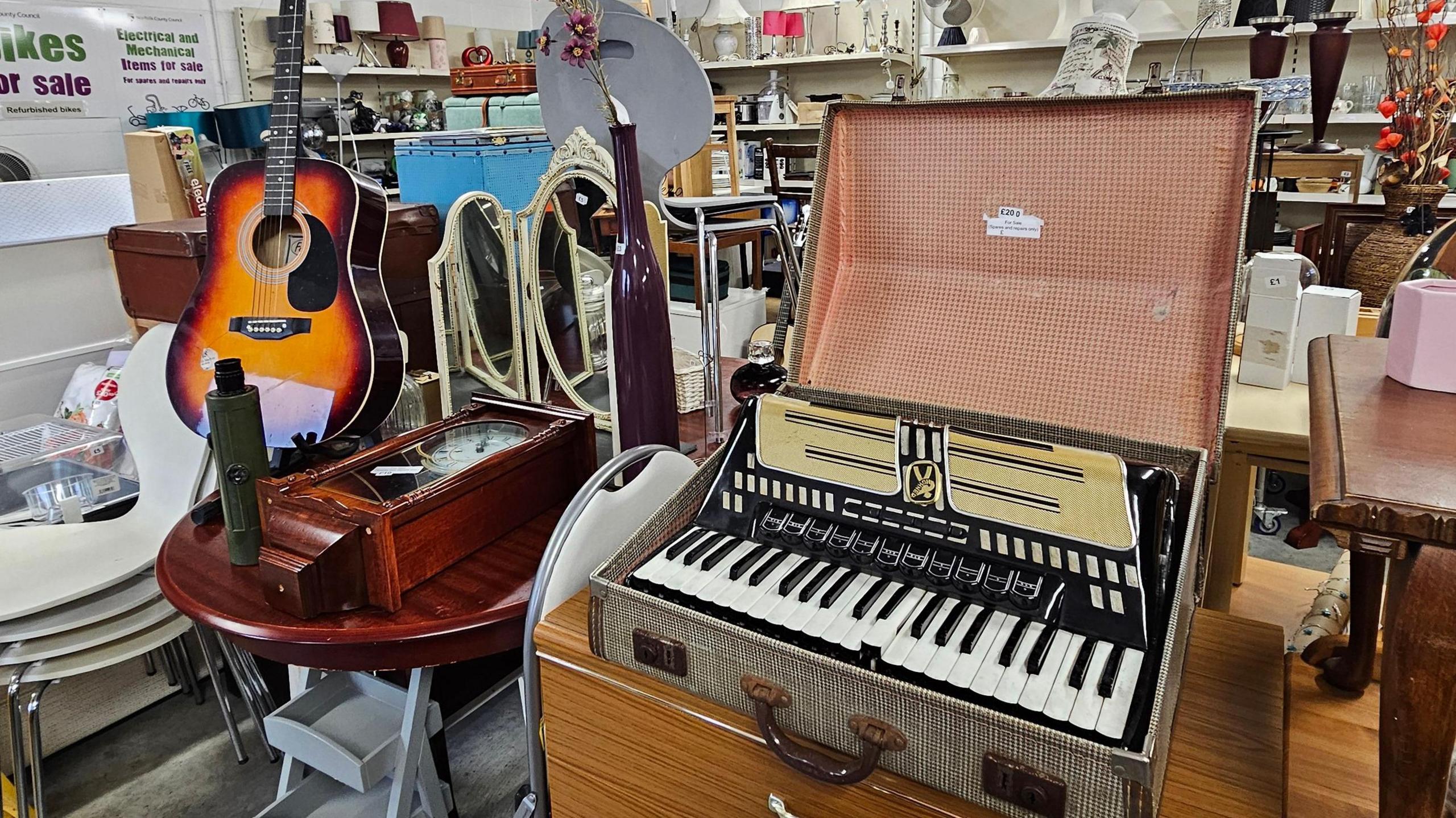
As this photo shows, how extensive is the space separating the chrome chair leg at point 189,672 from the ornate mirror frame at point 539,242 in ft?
3.78

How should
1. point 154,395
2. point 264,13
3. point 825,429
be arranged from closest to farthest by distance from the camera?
point 825,429 → point 154,395 → point 264,13

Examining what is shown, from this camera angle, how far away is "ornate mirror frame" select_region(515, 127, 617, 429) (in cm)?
157

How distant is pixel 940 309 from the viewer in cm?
123

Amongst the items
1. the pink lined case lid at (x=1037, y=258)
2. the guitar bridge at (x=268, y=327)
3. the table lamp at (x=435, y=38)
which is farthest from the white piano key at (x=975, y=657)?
the table lamp at (x=435, y=38)

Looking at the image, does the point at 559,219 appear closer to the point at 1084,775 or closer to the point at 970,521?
the point at 970,521

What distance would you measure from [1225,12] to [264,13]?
16.3 ft

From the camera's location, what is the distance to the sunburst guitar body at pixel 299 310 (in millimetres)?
1509

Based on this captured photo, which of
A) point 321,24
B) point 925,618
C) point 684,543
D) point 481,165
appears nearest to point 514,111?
point 481,165

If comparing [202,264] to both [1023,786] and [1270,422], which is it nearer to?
[1023,786]

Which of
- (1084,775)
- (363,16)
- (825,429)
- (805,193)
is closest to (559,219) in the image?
(825,429)

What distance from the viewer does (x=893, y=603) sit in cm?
87

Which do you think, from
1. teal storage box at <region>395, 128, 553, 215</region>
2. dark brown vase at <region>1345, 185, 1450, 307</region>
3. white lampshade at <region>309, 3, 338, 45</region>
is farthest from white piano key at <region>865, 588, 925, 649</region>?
white lampshade at <region>309, 3, 338, 45</region>

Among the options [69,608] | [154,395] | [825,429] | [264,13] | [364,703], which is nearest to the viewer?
[825,429]

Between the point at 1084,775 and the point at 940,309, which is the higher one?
the point at 940,309
